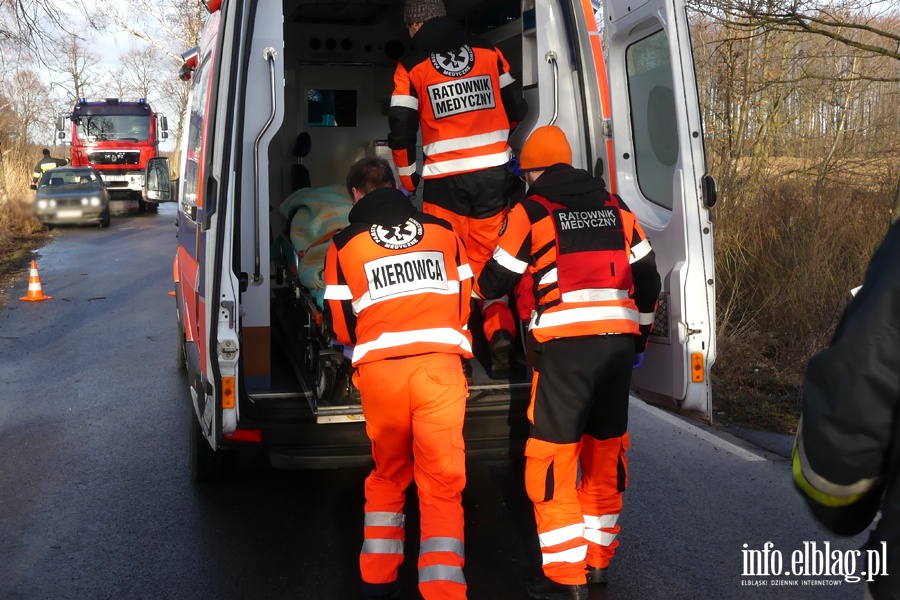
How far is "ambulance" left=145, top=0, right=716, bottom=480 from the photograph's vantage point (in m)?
4.16

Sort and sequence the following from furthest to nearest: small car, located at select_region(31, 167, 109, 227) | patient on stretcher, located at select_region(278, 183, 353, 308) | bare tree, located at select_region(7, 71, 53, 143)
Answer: bare tree, located at select_region(7, 71, 53, 143), small car, located at select_region(31, 167, 109, 227), patient on stretcher, located at select_region(278, 183, 353, 308)

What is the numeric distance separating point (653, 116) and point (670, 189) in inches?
14.5

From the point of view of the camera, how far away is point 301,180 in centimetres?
805

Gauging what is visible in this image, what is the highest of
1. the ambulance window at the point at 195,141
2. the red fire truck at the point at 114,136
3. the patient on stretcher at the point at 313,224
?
the red fire truck at the point at 114,136

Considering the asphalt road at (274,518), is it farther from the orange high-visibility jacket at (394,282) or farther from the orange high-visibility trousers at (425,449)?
the orange high-visibility jacket at (394,282)

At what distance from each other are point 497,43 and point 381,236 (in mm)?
3084

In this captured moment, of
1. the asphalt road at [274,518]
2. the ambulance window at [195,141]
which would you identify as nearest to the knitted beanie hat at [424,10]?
the ambulance window at [195,141]

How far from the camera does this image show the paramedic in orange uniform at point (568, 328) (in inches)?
151

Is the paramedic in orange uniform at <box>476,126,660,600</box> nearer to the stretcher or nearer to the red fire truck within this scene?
the stretcher

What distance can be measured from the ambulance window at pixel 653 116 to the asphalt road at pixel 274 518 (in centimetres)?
161

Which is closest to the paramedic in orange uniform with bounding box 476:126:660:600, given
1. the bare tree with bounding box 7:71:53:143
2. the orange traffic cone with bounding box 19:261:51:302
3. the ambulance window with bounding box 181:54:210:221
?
the ambulance window with bounding box 181:54:210:221

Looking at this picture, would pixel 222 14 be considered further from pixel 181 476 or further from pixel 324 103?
pixel 324 103

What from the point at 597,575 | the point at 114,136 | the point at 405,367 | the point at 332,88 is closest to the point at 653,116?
the point at 405,367

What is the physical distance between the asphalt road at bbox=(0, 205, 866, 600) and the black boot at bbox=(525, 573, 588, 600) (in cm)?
8
